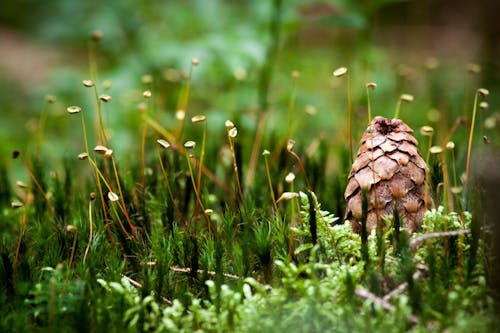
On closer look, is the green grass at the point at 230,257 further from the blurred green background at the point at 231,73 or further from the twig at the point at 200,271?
the blurred green background at the point at 231,73

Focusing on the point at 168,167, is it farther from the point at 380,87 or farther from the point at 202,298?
the point at 380,87

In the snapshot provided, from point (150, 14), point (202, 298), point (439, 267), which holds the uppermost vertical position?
point (150, 14)

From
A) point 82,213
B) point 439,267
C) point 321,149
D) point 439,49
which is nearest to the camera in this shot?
point 439,267

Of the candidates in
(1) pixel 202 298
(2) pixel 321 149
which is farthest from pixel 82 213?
(2) pixel 321 149

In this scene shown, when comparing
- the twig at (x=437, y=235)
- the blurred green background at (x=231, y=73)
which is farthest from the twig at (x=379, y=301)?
the blurred green background at (x=231, y=73)

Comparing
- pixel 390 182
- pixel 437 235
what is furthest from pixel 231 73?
pixel 437 235

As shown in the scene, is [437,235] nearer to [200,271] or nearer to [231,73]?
[200,271]

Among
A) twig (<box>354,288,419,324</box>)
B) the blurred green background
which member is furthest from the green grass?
the blurred green background
